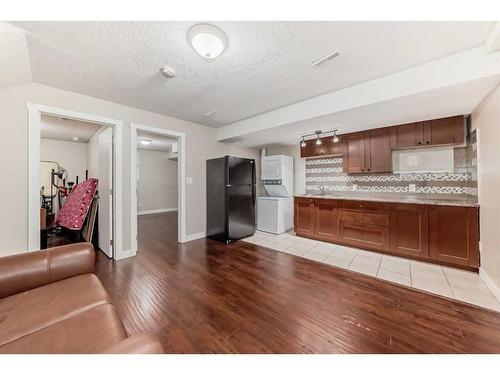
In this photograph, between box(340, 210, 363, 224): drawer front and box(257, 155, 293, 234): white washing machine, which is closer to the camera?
box(340, 210, 363, 224): drawer front

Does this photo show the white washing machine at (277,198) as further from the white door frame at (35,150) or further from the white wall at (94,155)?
the white wall at (94,155)

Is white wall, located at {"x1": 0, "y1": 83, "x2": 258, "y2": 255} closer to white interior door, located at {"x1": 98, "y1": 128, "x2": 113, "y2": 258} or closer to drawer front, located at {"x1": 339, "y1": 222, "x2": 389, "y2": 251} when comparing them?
white interior door, located at {"x1": 98, "y1": 128, "x2": 113, "y2": 258}

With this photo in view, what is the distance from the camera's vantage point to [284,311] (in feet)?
5.72

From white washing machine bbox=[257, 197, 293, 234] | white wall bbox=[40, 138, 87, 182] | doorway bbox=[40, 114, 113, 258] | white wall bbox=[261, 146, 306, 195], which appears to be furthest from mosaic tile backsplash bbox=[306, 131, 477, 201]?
white wall bbox=[40, 138, 87, 182]

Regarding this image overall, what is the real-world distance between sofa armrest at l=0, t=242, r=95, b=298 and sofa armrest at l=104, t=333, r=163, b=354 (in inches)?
45.7

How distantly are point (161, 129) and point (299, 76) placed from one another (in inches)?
98.1

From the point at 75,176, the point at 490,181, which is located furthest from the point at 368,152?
the point at 75,176

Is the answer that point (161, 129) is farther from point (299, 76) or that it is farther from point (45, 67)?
point (299, 76)

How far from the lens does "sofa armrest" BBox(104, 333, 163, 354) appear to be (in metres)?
0.66
